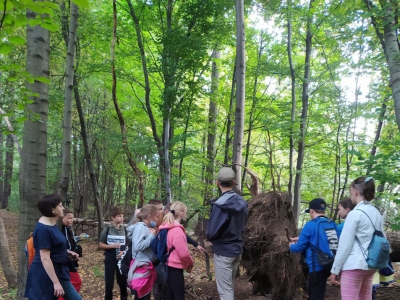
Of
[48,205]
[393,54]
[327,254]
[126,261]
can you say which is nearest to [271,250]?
[327,254]

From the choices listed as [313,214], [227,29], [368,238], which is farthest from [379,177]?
[227,29]

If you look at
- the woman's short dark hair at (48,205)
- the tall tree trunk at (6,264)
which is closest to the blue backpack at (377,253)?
the woman's short dark hair at (48,205)

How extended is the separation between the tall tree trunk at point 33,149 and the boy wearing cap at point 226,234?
90.0 inches

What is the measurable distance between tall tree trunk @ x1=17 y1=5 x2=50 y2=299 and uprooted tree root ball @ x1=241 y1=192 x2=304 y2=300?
3.06m

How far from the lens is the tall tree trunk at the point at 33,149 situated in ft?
12.2

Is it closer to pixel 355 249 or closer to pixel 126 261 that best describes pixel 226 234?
pixel 355 249

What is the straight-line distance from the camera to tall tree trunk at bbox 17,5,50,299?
371 cm

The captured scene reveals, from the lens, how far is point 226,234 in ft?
11.2

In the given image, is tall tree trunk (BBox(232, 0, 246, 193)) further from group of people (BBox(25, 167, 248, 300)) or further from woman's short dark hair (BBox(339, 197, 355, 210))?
woman's short dark hair (BBox(339, 197, 355, 210))

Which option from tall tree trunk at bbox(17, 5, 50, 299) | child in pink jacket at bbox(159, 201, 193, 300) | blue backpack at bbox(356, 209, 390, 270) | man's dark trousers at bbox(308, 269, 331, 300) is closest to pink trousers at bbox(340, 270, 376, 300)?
blue backpack at bbox(356, 209, 390, 270)

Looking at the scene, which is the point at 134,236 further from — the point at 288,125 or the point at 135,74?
the point at 135,74

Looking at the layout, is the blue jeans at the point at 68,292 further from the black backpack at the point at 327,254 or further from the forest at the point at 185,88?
the black backpack at the point at 327,254

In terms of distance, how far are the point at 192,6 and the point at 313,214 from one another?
19.2ft

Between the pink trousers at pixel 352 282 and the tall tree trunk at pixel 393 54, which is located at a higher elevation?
the tall tree trunk at pixel 393 54
